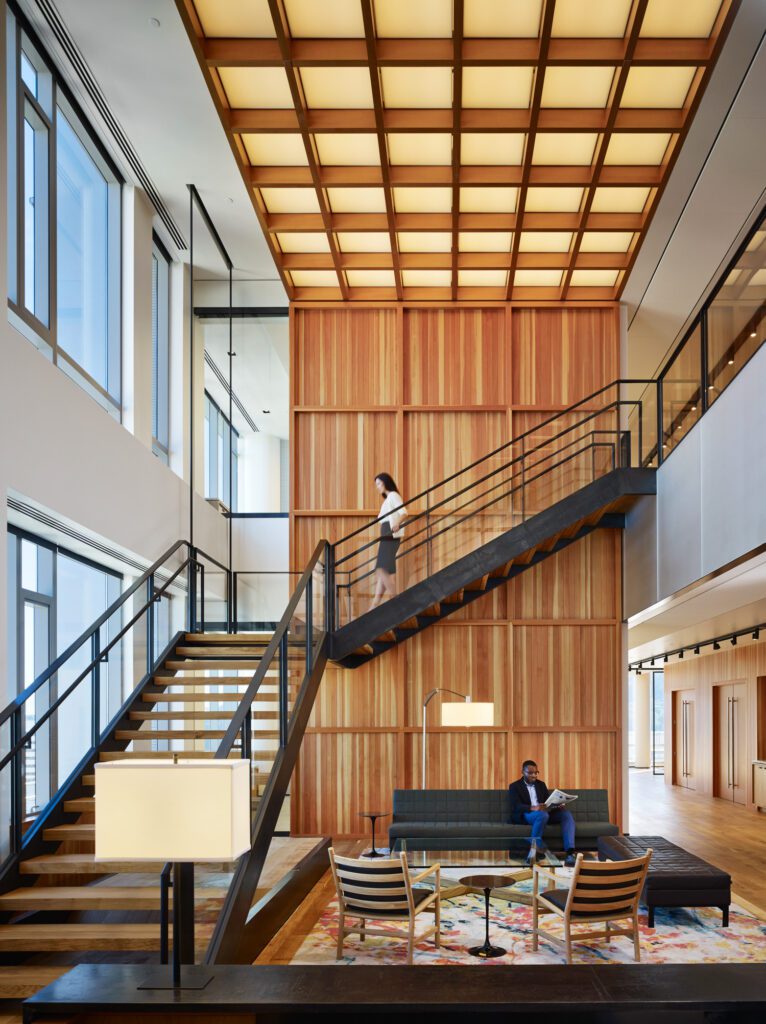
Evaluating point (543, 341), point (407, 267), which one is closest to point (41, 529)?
point (407, 267)

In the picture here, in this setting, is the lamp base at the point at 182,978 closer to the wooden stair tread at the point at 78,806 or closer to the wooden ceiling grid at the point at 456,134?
the wooden stair tread at the point at 78,806

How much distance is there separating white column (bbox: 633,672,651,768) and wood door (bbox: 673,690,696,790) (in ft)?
14.2

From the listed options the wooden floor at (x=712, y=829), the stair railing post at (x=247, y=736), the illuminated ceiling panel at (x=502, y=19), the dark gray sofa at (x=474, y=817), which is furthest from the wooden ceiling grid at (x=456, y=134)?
the wooden floor at (x=712, y=829)

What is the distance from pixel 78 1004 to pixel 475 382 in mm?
11288

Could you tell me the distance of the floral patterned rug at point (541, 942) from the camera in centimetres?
766

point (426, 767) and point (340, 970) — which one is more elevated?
point (340, 970)

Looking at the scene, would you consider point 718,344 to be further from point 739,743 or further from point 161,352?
point 739,743

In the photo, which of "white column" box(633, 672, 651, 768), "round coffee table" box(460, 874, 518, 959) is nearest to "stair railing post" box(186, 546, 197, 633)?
"round coffee table" box(460, 874, 518, 959)

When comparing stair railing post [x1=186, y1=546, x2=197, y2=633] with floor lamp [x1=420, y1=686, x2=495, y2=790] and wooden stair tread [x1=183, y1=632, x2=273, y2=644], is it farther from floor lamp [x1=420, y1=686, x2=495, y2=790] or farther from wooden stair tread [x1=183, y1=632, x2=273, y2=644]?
floor lamp [x1=420, y1=686, x2=495, y2=790]

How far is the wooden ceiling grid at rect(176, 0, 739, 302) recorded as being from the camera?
338 inches

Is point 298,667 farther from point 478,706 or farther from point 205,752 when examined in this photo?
point 478,706

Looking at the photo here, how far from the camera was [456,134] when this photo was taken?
33.3ft

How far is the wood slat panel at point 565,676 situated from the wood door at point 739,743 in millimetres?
6980

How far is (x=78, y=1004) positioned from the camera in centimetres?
354
